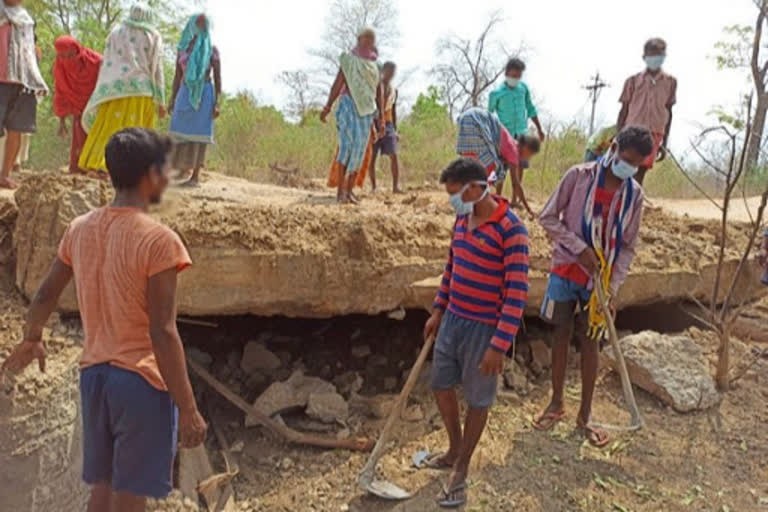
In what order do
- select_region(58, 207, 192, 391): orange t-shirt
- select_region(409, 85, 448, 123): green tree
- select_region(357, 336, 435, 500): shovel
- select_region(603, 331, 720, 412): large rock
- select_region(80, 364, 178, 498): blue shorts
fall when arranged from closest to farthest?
select_region(58, 207, 192, 391): orange t-shirt, select_region(80, 364, 178, 498): blue shorts, select_region(357, 336, 435, 500): shovel, select_region(603, 331, 720, 412): large rock, select_region(409, 85, 448, 123): green tree

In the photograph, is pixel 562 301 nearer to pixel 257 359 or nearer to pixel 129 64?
pixel 257 359

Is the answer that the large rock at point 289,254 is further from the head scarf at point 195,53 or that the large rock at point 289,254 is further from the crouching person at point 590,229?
the head scarf at point 195,53

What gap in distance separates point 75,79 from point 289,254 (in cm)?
262

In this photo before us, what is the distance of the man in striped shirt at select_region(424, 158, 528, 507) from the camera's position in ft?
8.59

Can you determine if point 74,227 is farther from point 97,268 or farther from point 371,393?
point 371,393

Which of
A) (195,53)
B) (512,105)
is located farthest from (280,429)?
(512,105)

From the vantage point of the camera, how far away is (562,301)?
328 centimetres

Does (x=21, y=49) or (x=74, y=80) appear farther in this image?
(x=74, y=80)

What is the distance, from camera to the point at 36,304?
2.01 metres

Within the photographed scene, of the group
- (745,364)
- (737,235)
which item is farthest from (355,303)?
(737,235)

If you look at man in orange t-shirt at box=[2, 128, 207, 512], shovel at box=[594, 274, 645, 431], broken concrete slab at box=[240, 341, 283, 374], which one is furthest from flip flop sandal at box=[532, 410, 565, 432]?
man in orange t-shirt at box=[2, 128, 207, 512]

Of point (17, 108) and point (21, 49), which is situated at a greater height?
point (21, 49)

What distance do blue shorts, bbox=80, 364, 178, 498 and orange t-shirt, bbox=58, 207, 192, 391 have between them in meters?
0.04

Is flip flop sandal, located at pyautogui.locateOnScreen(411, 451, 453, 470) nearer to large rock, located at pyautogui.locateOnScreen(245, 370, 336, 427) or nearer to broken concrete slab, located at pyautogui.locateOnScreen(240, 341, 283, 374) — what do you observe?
large rock, located at pyautogui.locateOnScreen(245, 370, 336, 427)
